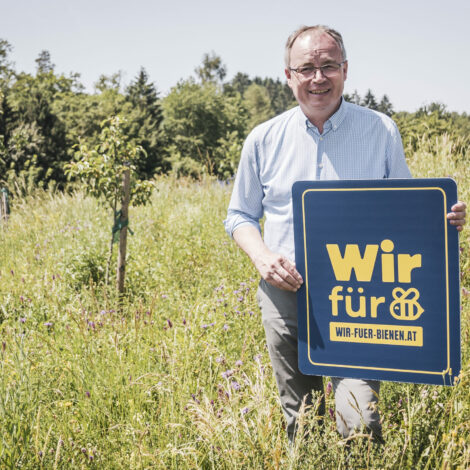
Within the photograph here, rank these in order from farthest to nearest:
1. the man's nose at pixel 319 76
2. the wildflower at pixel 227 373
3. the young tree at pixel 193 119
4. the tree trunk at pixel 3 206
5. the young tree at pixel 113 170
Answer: the young tree at pixel 193 119, the tree trunk at pixel 3 206, the young tree at pixel 113 170, the wildflower at pixel 227 373, the man's nose at pixel 319 76

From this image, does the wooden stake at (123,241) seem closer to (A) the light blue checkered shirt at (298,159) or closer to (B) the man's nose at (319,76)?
(A) the light blue checkered shirt at (298,159)

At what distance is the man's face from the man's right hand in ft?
1.88

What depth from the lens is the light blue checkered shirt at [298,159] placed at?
78.7 inches

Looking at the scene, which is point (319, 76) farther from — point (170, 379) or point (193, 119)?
point (193, 119)

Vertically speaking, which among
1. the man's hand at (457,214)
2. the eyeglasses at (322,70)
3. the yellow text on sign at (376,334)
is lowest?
the yellow text on sign at (376,334)

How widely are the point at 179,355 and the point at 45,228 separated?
5.17 m

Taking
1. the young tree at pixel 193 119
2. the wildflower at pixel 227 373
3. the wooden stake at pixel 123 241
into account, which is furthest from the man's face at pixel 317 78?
the young tree at pixel 193 119

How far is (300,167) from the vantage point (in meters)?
2.09

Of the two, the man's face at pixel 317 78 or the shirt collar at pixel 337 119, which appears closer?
the man's face at pixel 317 78

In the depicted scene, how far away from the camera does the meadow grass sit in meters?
1.80

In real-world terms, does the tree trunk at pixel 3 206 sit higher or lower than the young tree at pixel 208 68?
lower

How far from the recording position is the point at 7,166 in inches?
768

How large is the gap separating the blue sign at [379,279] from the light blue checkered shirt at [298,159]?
1.28 ft

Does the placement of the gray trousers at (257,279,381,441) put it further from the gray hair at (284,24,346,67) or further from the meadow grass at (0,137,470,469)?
the gray hair at (284,24,346,67)
